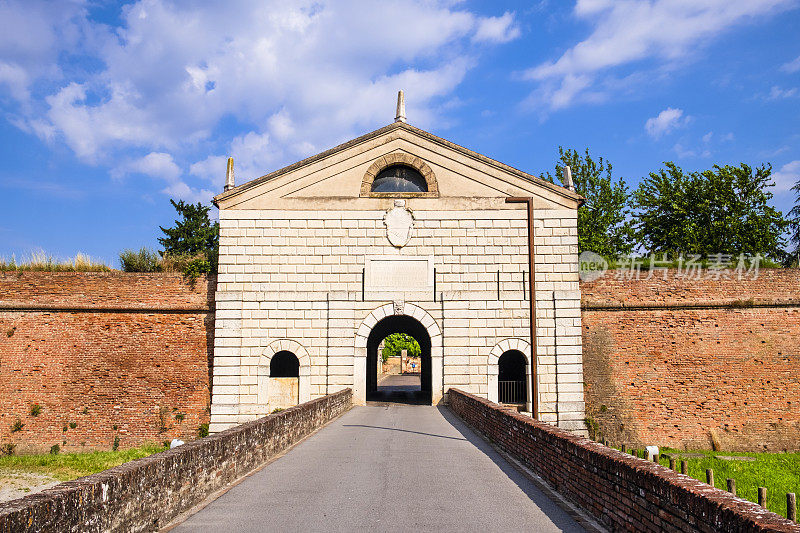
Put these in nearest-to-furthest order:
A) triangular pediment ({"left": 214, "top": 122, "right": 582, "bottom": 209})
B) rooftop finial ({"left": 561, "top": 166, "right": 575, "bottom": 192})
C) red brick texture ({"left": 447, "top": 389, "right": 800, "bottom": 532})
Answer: red brick texture ({"left": 447, "top": 389, "right": 800, "bottom": 532}), triangular pediment ({"left": 214, "top": 122, "right": 582, "bottom": 209}), rooftop finial ({"left": 561, "top": 166, "right": 575, "bottom": 192})

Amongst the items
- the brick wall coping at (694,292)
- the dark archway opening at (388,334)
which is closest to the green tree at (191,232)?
the dark archway opening at (388,334)

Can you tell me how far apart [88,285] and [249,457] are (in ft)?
47.3

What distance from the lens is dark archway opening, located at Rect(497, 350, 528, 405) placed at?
20.7 meters

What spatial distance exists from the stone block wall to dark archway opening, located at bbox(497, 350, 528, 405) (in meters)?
1.48

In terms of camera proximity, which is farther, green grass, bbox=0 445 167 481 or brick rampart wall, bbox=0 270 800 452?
brick rampart wall, bbox=0 270 800 452

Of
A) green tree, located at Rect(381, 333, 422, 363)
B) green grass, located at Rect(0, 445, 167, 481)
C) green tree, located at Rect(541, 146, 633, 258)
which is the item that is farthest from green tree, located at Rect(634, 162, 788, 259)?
green tree, located at Rect(381, 333, 422, 363)

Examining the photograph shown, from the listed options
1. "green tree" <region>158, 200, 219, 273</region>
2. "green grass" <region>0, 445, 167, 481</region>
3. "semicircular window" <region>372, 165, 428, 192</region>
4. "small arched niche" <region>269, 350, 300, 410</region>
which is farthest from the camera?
"green tree" <region>158, 200, 219, 273</region>

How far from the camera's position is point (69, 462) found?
17688mm

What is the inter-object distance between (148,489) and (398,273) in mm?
14587

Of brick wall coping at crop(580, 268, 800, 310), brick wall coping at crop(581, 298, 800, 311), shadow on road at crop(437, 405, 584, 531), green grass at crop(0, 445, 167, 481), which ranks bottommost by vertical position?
green grass at crop(0, 445, 167, 481)

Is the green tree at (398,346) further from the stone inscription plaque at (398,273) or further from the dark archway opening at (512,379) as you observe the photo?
the stone inscription plaque at (398,273)

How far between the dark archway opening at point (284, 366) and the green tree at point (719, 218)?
18.8m

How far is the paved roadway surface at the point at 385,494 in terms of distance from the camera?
5980mm

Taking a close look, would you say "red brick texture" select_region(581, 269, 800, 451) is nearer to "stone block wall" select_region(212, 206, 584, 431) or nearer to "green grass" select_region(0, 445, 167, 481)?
"stone block wall" select_region(212, 206, 584, 431)
